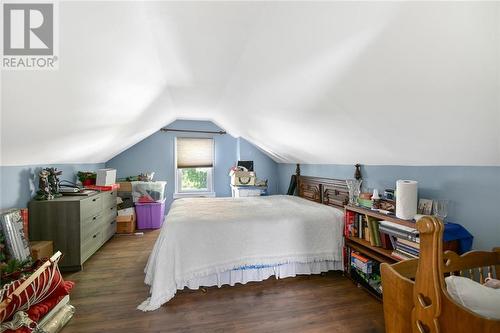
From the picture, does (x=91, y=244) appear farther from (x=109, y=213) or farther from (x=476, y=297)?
(x=476, y=297)

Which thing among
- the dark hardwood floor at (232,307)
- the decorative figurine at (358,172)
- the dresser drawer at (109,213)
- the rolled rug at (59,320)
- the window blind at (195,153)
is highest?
the window blind at (195,153)

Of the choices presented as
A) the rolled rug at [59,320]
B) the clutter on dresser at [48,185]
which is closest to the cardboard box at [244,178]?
the clutter on dresser at [48,185]

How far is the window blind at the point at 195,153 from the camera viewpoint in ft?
17.8

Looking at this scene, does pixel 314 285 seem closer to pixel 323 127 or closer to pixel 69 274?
pixel 323 127

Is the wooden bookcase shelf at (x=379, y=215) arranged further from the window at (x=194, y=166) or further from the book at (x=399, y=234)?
the window at (x=194, y=166)

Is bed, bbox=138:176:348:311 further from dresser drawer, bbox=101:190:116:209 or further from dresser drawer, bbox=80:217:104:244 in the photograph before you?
dresser drawer, bbox=101:190:116:209

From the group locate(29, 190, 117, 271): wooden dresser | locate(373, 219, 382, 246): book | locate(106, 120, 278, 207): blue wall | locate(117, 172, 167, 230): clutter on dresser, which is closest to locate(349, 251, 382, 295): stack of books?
locate(373, 219, 382, 246): book

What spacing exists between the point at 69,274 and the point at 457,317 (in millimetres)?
3542

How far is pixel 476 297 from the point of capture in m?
0.85

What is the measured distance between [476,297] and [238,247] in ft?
6.35

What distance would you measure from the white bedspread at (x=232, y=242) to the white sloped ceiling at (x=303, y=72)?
1.00 metres

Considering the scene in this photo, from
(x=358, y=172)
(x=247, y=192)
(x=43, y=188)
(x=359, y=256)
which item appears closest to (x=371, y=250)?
(x=359, y=256)

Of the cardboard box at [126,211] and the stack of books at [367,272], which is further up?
the cardboard box at [126,211]

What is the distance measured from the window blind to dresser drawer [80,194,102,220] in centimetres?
214
